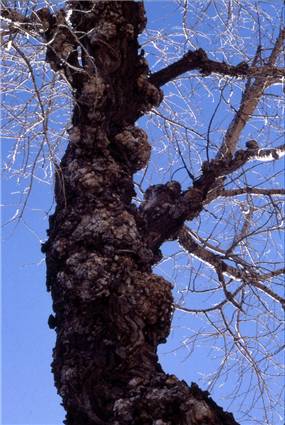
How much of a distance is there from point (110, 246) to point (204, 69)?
119 cm

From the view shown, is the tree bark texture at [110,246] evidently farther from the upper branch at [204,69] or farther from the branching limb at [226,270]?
the branching limb at [226,270]

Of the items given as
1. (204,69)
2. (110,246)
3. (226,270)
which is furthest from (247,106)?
(110,246)

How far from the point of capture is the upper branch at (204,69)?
3.29 metres

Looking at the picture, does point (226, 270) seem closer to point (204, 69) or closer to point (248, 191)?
point (248, 191)

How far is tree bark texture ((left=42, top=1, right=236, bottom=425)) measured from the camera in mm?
2184

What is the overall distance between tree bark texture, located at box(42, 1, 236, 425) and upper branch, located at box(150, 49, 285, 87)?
18 cm

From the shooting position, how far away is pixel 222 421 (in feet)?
6.61

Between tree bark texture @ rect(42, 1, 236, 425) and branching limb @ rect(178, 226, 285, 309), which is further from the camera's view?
branching limb @ rect(178, 226, 285, 309)

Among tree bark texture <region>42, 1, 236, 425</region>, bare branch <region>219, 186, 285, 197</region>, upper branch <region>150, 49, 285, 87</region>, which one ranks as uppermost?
upper branch <region>150, 49, 285, 87</region>

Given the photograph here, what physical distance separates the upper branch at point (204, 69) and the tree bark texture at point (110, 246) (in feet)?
0.59

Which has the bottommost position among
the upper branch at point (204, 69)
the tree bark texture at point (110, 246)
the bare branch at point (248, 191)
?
the tree bark texture at point (110, 246)

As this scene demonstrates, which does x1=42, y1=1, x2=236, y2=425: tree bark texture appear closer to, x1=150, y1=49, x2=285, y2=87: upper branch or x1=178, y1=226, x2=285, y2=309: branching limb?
x1=150, y1=49, x2=285, y2=87: upper branch

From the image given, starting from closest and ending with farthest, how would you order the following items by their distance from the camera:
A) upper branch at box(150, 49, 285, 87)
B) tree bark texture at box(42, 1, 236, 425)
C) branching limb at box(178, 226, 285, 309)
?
tree bark texture at box(42, 1, 236, 425) < upper branch at box(150, 49, 285, 87) < branching limb at box(178, 226, 285, 309)

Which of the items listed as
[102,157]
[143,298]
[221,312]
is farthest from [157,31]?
[143,298]
